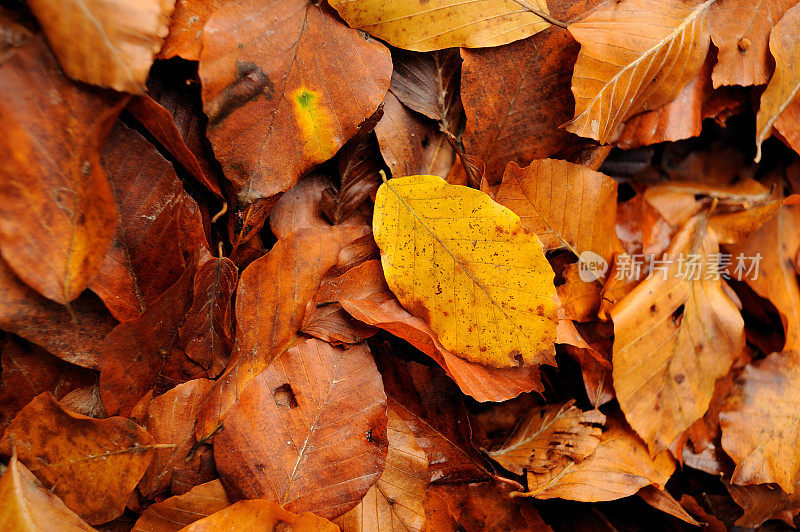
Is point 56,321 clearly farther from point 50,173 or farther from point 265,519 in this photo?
point 265,519

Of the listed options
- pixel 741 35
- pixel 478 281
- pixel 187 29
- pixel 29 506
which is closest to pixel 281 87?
pixel 187 29

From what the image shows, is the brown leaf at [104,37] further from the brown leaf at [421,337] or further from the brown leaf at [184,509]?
the brown leaf at [184,509]

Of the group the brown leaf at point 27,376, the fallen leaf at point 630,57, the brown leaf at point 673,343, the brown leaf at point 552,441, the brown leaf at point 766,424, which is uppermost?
the fallen leaf at point 630,57

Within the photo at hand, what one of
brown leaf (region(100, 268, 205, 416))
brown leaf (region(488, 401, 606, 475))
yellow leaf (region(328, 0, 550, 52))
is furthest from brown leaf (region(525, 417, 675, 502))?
yellow leaf (region(328, 0, 550, 52))

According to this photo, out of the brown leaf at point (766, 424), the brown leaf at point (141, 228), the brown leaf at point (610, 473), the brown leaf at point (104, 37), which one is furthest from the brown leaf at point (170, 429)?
the brown leaf at point (766, 424)

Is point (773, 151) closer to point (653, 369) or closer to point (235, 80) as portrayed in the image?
point (653, 369)

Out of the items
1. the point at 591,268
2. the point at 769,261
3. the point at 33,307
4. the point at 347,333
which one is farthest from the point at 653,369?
the point at 33,307
